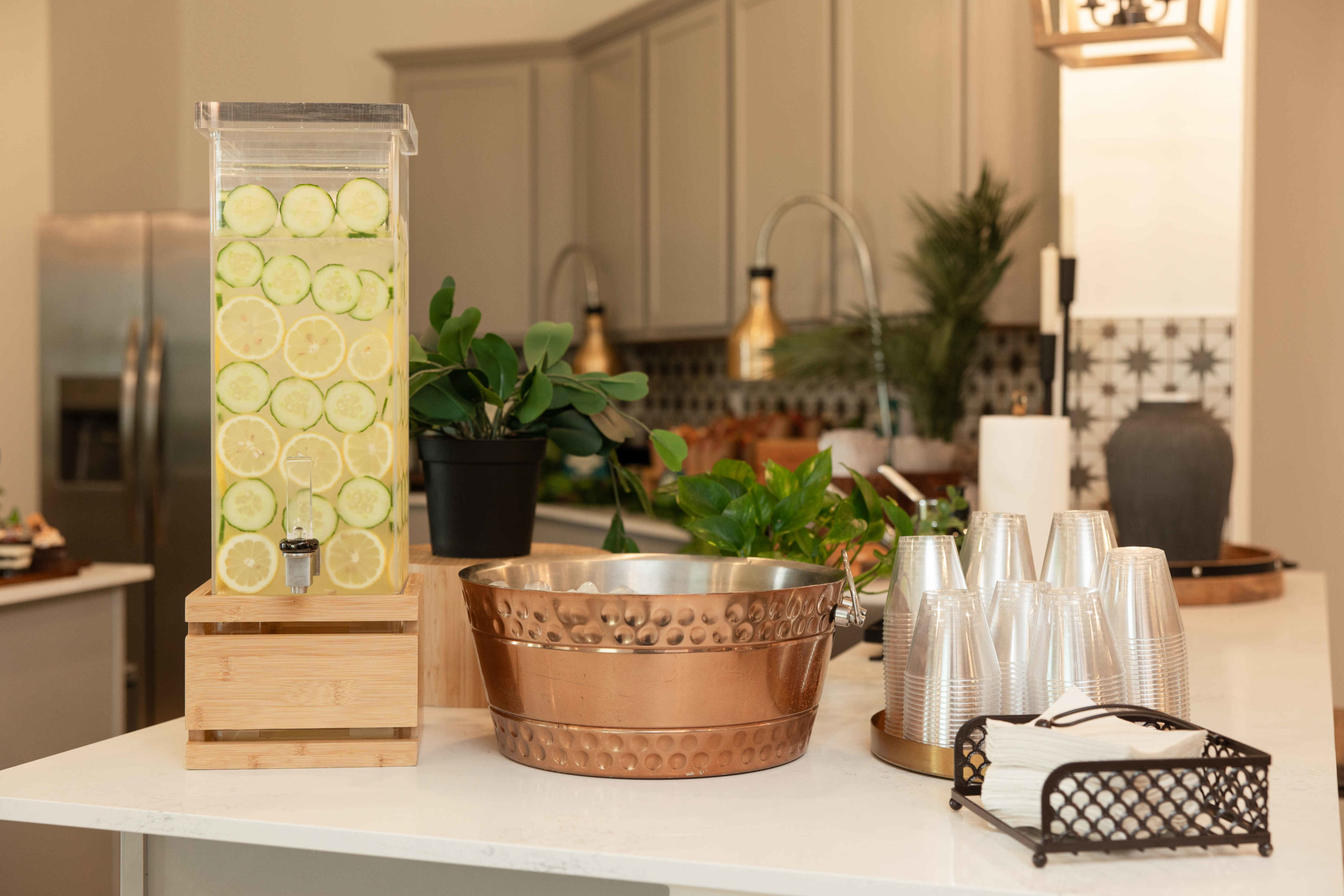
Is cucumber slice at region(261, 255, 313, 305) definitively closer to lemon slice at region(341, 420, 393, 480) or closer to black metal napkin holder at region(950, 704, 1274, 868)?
lemon slice at region(341, 420, 393, 480)

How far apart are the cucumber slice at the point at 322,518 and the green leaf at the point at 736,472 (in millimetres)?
461

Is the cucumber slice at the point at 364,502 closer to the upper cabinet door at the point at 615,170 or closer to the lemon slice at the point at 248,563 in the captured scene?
the lemon slice at the point at 248,563

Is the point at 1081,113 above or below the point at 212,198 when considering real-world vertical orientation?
above

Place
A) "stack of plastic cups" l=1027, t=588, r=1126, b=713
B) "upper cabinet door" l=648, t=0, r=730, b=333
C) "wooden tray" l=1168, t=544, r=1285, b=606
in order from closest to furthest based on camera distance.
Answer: "stack of plastic cups" l=1027, t=588, r=1126, b=713, "wooden tray" l=1168, t=544, r=1285, b=606, "upper cabinet door" l=648, t=0, r=730, b=333

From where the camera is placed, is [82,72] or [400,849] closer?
[400,849]

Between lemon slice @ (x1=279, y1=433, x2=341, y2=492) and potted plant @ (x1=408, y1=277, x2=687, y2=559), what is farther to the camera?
potted plant @ (x1=408, y1=277, x2=687, y2=559)

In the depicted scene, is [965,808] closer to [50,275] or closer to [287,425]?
[287,425]

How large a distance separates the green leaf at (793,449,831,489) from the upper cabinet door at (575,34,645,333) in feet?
10.5

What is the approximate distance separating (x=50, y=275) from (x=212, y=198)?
146 inches

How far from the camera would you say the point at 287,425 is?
0.97 m

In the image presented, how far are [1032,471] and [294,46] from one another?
476 cm

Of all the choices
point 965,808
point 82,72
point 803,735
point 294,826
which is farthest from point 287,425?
point 82,72

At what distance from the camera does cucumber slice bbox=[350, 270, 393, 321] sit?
0.97 metres

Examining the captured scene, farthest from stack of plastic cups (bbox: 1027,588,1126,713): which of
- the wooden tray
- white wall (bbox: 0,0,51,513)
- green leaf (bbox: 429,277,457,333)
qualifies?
white wall (bbox: 0,0,51,513)
